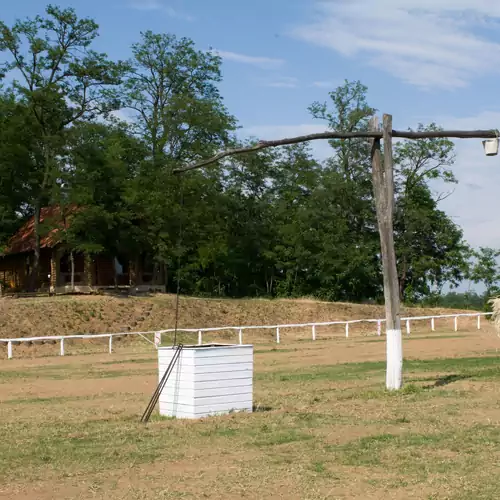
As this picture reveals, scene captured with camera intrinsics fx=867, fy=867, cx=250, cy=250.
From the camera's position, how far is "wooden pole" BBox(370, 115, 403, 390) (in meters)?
18.3

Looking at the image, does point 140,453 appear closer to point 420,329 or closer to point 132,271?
point 420,329

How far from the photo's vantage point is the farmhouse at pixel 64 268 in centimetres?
5569

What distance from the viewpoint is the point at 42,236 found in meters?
56.3

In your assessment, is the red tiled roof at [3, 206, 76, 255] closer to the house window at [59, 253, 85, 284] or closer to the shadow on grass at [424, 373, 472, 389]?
the house window at [59, 253, 85, 284]

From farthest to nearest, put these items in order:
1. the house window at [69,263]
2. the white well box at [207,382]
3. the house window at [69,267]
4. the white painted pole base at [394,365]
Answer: the house window at [69,263] → the house window at [69,267] → the white painted pole base at [394,365] → the white well box at [207,382]

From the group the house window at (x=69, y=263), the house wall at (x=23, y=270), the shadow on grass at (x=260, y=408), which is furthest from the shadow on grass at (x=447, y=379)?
the house wall at (x=23, y=270)

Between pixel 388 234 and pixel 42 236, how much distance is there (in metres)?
41.0

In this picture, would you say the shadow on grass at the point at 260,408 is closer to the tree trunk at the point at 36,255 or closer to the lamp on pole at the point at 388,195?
the lamp on pole at the point at 388,195

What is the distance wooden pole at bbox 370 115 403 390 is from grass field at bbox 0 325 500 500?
1083 millimetres

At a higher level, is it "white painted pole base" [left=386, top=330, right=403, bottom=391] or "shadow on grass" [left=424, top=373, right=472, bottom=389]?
"white painted pole base" [left=386, top=330, right=403, bottom=391]

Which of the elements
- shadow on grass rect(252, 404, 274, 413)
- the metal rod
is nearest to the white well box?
the metal rod

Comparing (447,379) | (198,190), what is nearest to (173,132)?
(198,190)

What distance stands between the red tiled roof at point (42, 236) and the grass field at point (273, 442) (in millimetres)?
32111

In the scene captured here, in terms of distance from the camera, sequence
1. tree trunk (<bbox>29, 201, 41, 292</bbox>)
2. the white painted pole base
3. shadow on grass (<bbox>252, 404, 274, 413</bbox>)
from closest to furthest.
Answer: shadow on grass (<bbox>252, 404, 274, 413</bbox>), the white painted pole base, tree trunk (<bbox>29, 201, 41, 292</bbox>)
